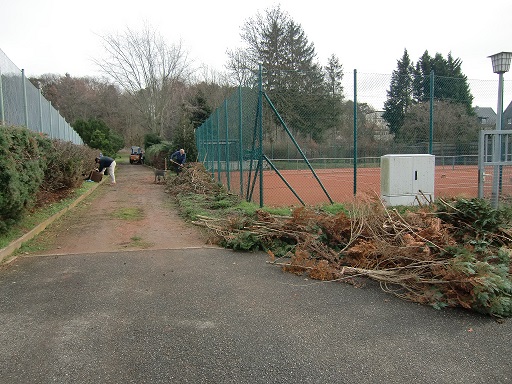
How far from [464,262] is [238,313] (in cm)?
245

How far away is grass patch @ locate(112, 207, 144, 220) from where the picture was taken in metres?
10.1

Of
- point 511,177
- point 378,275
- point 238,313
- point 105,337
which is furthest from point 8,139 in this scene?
point 511,177

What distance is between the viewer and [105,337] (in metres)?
3.57

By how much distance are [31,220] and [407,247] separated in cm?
715

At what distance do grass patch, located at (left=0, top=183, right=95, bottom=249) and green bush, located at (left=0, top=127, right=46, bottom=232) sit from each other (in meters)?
0.19

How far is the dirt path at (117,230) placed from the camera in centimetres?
705

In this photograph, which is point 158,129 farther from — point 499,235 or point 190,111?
point 499,235

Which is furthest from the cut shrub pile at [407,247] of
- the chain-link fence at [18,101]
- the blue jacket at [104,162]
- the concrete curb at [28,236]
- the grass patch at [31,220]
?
the blue jacket at [104,162]

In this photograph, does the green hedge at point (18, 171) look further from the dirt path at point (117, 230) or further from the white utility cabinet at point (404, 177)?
the white utility cabinet at point (404, 177)

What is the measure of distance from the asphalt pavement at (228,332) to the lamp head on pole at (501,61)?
22.7 feet

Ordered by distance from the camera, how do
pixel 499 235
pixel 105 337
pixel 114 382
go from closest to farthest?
1. pixel 114 382
2. pixel 105 337
3. pixel 499 235

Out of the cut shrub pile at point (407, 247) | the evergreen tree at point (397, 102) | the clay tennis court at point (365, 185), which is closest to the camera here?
the cut shrub pile at point (407, 247)

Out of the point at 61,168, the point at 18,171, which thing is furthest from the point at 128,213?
the point at 18,171

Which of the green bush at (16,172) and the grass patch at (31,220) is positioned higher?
the green bush at (16,172)
